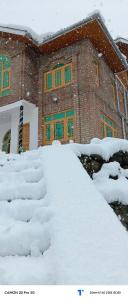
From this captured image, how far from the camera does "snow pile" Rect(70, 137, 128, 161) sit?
4.79 m

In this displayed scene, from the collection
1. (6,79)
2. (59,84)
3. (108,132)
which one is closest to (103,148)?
(108,132)

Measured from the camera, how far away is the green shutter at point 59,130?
1230 centimetres

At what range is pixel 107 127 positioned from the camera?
42.7 ft

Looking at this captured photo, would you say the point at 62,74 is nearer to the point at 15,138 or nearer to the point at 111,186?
the point at 15,138

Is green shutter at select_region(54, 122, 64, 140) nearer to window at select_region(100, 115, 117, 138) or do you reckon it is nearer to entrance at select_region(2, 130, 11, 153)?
window at select_region(100, 115, 117, 138)

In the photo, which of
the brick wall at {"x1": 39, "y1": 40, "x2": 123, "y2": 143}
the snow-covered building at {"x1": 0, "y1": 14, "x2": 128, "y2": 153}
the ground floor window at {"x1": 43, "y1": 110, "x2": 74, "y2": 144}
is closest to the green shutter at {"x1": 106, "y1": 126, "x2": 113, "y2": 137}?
the snow-covered building at {"x1": 0, "y1": 14, "x2": 128, "y2": 153}

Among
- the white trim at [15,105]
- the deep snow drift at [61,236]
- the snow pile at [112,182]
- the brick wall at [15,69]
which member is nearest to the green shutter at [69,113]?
the white trim at [15,105]

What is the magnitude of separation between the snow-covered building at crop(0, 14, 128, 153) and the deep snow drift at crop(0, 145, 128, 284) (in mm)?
8496

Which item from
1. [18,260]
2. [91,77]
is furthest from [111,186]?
[91,77]

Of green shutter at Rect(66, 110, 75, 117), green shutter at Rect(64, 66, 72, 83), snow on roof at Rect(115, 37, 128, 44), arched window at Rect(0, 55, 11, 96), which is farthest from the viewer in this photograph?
snow on roof at Rect(115, 37, 128, 44)

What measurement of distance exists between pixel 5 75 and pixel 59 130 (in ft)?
12.5

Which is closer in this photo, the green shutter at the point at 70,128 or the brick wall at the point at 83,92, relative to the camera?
the brick wall at the point at 83,92

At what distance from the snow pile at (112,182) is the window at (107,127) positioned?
24.2 feet

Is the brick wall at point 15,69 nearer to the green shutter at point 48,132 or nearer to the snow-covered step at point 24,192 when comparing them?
the green shutter at point 48,132
